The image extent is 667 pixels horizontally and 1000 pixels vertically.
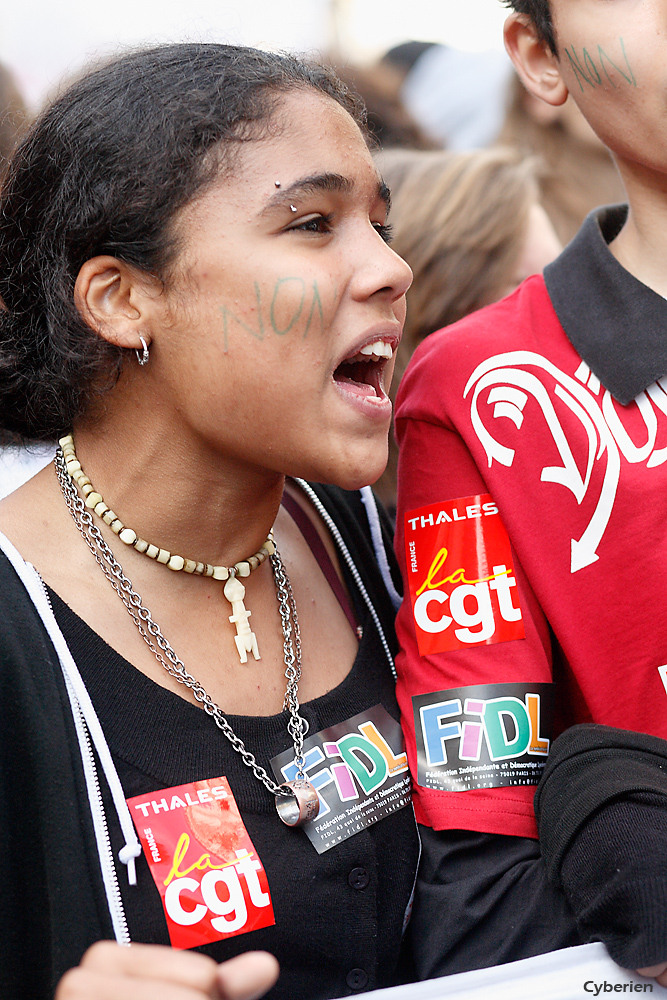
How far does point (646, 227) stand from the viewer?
1418mm

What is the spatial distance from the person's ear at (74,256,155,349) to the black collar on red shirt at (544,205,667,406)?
57 cm

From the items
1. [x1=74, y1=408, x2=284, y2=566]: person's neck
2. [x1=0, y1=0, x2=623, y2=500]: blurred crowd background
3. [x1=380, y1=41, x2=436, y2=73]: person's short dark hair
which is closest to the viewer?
[x1=74, y1=408, x2=284, y2=566]: person's neck

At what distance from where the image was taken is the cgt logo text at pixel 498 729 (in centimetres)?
126

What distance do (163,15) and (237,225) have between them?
267 cm

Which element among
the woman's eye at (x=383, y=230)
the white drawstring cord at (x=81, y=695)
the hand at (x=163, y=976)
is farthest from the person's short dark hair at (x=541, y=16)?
the hand at (x=163, y=976)

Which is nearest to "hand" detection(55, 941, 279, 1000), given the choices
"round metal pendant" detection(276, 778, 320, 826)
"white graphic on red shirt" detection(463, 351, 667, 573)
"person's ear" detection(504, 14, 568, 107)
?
"round metal pendant" detection(276, 778, 320, 826)

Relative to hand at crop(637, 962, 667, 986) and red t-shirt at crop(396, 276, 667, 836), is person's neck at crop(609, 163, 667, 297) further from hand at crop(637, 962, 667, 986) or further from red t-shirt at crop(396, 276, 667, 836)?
hand at crop(637, 962, 667, 986)

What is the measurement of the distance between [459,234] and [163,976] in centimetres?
212

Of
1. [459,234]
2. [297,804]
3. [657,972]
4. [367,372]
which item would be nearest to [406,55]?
[459,234]

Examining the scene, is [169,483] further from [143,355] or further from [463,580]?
[463,580]

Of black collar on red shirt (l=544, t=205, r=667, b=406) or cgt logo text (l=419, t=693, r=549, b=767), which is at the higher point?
black collar on red shirt (l=544, t=205, r=667, b=406)

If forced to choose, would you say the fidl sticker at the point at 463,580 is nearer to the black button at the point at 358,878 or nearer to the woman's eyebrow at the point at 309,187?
the black button at the point at 358,878

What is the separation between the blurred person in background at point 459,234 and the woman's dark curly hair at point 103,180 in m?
1.13

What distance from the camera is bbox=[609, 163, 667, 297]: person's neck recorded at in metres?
1.39
